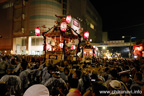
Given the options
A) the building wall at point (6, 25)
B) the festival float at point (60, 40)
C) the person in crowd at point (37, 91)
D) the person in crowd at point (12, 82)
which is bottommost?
the person in crowd at point (12, 82)

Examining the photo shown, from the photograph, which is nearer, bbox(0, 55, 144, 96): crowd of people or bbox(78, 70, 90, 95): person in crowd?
bbox(0, 55, 144, 96): crowd of people

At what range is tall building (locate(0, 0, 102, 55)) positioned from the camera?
106 ft

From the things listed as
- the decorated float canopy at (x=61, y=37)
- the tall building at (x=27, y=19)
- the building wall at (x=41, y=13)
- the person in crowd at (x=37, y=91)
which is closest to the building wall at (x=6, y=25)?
the tall building at (x=27, y=19)

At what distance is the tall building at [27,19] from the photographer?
1272 inches

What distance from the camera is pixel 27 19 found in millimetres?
34094

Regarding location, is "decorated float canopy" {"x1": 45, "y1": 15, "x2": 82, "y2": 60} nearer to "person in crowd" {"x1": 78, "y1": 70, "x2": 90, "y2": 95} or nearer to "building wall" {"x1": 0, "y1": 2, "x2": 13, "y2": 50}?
"person in crowd" {"x1": 78, "y1": 70, "x2": 90, "y2": 95}

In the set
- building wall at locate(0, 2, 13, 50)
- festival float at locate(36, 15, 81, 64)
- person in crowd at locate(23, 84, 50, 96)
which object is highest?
building wall at locate(0, 2, 13, 50)

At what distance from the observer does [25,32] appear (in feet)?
112

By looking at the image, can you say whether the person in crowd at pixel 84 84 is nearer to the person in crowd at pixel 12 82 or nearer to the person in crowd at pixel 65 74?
the person in crowd at pixel 65 74

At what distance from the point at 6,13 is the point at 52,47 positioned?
119ft

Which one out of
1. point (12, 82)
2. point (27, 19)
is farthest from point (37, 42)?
point (12, 82)

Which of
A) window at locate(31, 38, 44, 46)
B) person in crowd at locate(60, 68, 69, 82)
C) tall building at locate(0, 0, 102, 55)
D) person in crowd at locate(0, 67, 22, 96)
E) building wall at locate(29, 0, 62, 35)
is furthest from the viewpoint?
window at locate(31, 38, 44, 46)

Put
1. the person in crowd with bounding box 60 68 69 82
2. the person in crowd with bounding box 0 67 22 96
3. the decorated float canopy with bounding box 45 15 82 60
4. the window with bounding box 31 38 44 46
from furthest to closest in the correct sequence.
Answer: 1. the window with bounding box 31 38 44 46
2. the decorated float canopy with bounding box 45 15 82 60
3. the person in crowd with bounding box 60 68 69 82
4. the person in crowd with bounding box 0 67 22 96

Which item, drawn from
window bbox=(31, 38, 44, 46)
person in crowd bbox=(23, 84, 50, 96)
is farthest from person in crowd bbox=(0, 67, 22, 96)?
window bbox=(31, 38, 44, 46)
